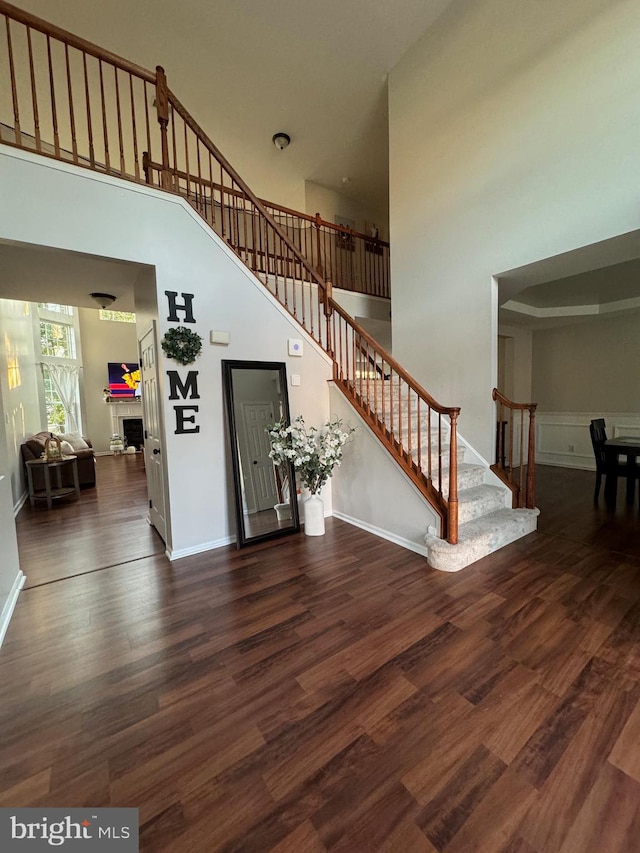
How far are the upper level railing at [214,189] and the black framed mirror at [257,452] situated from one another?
79cm

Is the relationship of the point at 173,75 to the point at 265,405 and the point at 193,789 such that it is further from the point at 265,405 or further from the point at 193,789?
the point at 193,789

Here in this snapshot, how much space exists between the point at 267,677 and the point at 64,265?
384 centimetres

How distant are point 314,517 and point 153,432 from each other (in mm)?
1923

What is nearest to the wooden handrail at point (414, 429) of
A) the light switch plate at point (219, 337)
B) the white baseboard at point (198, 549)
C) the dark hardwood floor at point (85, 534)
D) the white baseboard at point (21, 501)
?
the light switch plate at point (219, 337)

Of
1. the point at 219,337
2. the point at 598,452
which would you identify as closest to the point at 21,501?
the point at 219,337

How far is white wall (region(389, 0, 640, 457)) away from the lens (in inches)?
107

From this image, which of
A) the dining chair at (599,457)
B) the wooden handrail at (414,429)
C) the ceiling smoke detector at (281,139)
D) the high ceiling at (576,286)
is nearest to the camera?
the wooden handrail at (414,429)

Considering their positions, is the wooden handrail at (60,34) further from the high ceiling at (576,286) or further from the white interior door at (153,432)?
the high ceiling at (576,286)

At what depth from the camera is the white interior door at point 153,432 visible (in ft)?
10.7

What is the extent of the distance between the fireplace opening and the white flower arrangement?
8049 mm

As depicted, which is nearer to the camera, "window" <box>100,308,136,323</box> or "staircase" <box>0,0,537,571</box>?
"staircase" <box>0,0,537,571</box>

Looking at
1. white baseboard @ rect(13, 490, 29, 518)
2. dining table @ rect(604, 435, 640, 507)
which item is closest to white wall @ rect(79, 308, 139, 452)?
white baseboard @ rect(13, 490, 29, 518)

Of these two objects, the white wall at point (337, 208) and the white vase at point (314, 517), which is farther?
the white wall at point (337, 208)

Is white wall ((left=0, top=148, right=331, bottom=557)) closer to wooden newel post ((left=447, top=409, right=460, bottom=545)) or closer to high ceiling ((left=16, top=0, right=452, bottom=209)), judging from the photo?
wooden newel post ((left=447, top=409, right=460, bottom=545))
